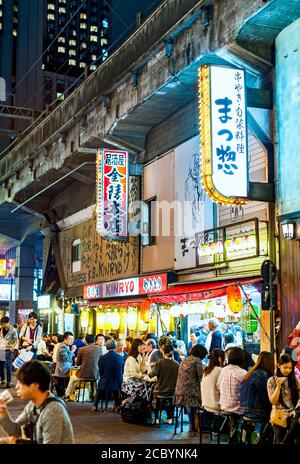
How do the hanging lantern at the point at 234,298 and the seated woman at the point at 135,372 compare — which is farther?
the seated woman at the point at 135,372

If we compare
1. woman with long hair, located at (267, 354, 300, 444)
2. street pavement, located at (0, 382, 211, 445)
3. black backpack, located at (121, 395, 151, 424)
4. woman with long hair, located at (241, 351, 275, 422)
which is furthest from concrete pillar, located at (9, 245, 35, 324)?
woman with long hair, located at (267, 354, 300, 444)

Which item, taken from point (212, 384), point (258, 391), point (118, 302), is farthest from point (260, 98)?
point (118, 302)

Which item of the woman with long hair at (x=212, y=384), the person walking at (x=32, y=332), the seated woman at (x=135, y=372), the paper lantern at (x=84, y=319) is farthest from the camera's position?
the paper lantern at (x=84, y=319)

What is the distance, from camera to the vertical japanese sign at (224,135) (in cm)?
1316

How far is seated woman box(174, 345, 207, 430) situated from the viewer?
40.1 ft

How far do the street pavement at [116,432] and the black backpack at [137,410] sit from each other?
149 mm

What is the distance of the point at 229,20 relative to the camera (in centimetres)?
1455

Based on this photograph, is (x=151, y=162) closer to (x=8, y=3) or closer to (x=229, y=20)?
(x=229, y=20)

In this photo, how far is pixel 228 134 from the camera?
1334cm

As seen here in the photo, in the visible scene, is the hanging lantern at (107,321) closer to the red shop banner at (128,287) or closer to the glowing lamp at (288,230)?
the red shop banner at (128,287)

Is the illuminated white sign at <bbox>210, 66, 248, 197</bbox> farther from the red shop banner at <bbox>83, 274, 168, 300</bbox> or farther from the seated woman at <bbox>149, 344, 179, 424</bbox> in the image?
the red shop banner at <bbox>83, 274, 168, 300</bbox>

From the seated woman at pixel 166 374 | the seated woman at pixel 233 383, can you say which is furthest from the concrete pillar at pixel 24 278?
the seated woman at pixel 233 383

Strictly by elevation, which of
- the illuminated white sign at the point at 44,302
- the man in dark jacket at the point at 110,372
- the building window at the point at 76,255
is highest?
the building window at the point at 76,255

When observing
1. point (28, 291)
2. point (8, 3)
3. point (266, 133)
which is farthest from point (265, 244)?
point (8, 3)
